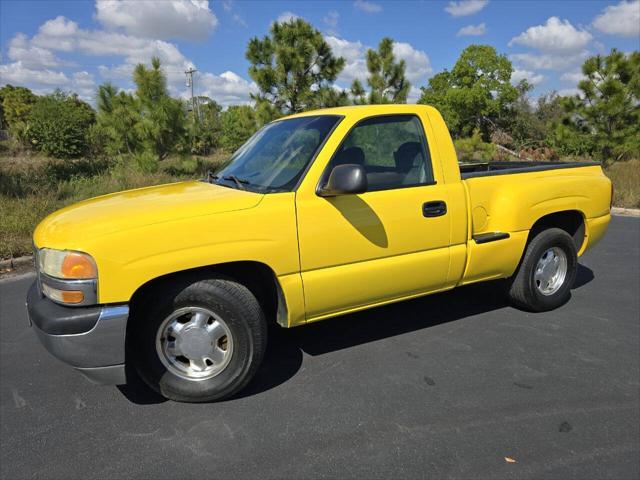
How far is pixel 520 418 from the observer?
2822 mm

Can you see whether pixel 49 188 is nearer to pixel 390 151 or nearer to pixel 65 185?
pixel 65 185

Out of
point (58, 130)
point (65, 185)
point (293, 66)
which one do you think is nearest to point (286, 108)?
point (293, 66)

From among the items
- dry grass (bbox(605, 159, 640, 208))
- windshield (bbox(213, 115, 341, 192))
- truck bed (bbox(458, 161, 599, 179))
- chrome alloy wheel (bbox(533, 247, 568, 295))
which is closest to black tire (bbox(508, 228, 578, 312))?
chrome alloy wheel (bbox(533, 247, 568, 295))

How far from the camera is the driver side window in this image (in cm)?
339

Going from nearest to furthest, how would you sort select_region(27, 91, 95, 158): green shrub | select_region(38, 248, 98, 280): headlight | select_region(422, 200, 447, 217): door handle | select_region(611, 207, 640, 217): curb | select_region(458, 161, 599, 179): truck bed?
select_region(38, 248, 98, 280): headlight < select_region(422, 200, 447, 217): door handle < select_region(458, 161, 599, 179): truck bed < select_region(611, 207, 640, 217): curb < select_region(27, 91, 95, 158): green shrub

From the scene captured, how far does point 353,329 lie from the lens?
164 inches

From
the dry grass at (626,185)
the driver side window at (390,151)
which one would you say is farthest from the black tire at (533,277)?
the dry grass at (626,185)

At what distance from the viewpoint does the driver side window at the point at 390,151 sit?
11.1 feet

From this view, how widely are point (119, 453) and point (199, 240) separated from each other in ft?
4.10

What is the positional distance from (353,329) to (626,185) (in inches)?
418

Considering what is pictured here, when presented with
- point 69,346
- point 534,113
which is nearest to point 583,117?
point 69,346

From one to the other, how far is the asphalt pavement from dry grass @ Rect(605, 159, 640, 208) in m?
7.67

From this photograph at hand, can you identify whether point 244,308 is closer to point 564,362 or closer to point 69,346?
point 69,346

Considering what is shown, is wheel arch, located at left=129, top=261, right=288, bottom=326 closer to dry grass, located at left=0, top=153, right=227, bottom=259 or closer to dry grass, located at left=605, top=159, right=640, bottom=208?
dry grass, located at left=0, top=153, right=227, bottom=259
